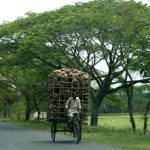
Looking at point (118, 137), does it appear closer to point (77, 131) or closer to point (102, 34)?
point (77, 131)

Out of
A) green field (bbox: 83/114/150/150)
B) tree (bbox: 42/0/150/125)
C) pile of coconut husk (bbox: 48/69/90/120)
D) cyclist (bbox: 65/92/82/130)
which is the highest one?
tree (bbox: 42/0/150/125)

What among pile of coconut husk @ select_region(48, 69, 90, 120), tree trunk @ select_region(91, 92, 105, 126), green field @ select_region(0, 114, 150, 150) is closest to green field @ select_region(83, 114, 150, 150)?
green field @ select_region(0, 114, 150, 150)

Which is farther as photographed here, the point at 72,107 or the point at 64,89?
the point at 64,89

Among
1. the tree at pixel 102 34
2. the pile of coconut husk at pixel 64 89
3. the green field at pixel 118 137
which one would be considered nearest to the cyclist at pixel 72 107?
the pile of coconut husk at pixel 64 89

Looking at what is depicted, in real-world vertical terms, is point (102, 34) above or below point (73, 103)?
above

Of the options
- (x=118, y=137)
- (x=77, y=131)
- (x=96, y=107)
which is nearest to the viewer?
(x=77, y=131)

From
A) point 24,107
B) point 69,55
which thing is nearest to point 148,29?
point 69,55

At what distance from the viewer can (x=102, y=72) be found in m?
44.8

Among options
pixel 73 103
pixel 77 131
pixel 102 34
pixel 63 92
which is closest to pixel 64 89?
pixel 63 92

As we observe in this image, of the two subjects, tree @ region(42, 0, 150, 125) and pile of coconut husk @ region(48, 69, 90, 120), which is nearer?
pile of coconut husk @ region(48, 69, 90, 120)

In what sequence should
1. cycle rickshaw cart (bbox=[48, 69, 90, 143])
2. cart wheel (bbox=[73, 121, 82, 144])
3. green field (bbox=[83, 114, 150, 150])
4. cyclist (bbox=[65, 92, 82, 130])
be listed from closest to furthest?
green field (bbox=[83, 114, 150, 150]) → cart wheel (bbox=[73, 121, 82, 144]) → cyclist (bbox=[65, 92, 82, 130]) → cycle rickshaw cart (bbox=[48, 69, 90, 143])

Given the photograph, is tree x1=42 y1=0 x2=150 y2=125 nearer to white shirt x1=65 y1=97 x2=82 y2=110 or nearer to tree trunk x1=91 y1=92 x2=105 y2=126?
tree trunk x1=91 y1=92 x2=105 y2=126

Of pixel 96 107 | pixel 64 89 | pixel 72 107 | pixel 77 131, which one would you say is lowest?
pixel 77 131

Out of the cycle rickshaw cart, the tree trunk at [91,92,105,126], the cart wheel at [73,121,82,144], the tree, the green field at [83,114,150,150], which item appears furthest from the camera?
the tree trunk at [91,92,105,126]
